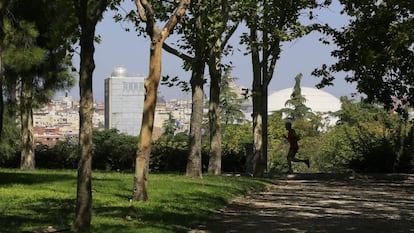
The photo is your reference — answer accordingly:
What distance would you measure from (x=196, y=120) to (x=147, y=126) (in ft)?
21.7

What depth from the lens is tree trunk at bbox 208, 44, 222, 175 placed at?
19469 mm

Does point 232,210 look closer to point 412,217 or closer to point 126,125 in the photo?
point 412,217

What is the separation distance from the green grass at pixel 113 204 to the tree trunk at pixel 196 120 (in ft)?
6.05

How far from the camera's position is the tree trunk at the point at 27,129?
23.5m

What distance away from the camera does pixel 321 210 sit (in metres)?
11.9

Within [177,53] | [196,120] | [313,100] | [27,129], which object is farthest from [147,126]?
[313,100]

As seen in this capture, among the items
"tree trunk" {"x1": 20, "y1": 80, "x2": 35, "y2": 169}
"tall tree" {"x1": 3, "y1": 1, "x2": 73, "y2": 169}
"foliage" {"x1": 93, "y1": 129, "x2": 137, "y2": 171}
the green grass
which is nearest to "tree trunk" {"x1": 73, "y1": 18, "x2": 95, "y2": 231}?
the green grass

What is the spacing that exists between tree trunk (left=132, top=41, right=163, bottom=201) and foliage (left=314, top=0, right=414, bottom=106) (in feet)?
20.1

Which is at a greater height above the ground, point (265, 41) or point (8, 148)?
point (265, 41)

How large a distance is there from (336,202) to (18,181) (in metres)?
7.01

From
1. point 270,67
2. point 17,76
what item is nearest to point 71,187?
point 17,76

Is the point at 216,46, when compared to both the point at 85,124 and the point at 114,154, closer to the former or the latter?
the point at 114,154

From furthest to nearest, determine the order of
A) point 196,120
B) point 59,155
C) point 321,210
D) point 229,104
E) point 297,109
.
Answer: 1. point 297,109
2. point 229,104
3. point 59,155
4. point 196,120
5. point 321,210

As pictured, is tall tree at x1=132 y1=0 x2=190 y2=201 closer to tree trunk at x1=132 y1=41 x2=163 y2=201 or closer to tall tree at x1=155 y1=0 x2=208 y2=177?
tree trunk at x1=132 y1=41 x2=163 y2=201
